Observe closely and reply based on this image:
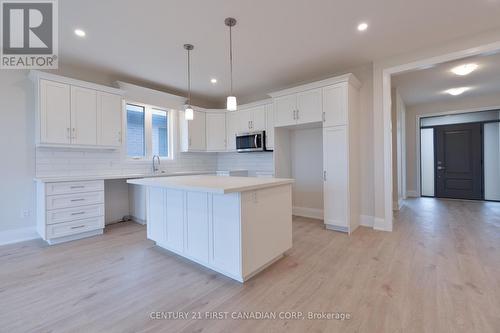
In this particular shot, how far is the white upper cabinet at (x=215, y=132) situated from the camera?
556 centimetres

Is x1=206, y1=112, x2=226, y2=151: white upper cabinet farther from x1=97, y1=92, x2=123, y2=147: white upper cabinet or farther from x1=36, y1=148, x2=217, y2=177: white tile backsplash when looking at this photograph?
x1=97, y1=92, x2=123, y2=147: white upper cabinet

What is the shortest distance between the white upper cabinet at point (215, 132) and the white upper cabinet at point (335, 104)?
2.65 meters

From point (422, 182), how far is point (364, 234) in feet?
17.2

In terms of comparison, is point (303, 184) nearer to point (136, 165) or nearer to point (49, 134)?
point (136, 165)

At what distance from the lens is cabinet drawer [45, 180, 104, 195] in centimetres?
320

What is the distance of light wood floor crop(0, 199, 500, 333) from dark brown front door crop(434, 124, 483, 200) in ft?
13.2

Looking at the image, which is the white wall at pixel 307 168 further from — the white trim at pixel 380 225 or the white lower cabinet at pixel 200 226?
the white lower cabinet at pixel 200 226

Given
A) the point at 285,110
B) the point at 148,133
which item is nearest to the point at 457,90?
the point at 285,110

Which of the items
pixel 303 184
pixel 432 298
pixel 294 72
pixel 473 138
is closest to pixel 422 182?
pixel 473 138

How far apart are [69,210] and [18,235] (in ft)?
2.84

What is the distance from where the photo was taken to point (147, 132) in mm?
4781

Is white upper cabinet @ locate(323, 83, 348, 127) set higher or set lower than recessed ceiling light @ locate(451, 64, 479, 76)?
lower

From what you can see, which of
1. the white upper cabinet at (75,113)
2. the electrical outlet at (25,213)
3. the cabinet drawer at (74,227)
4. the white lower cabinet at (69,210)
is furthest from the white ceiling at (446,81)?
the electrical outlet at (25,213)

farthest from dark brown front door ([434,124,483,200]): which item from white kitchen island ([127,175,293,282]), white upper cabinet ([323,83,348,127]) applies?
white kitchen island ([127,175,293,282])
